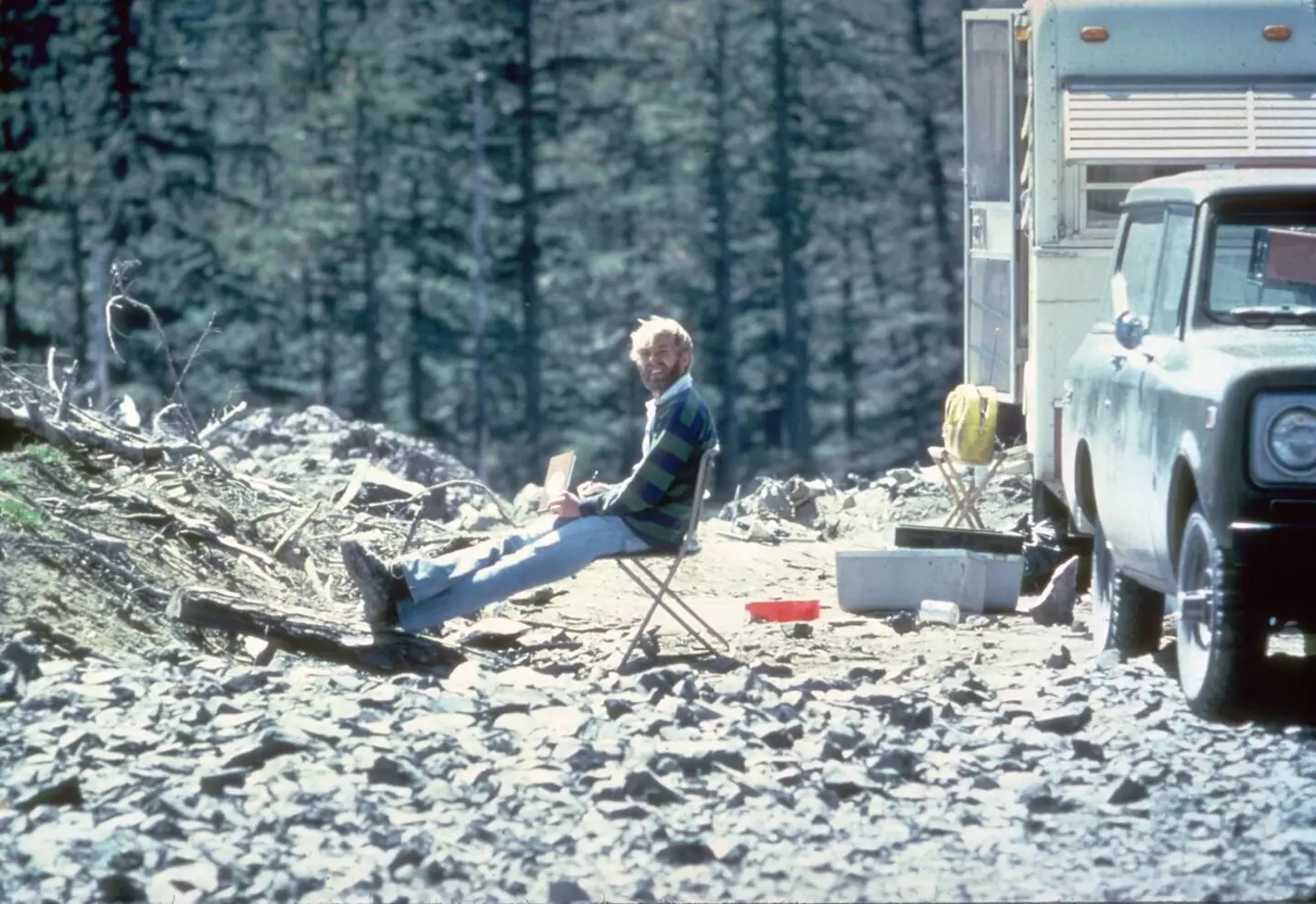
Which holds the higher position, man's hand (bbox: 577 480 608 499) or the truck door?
the truck door

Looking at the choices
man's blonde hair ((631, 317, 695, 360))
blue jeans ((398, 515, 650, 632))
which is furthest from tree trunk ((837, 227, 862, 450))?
blue jeans ((398, 515, 650, 632))

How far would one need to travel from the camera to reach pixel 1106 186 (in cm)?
1059

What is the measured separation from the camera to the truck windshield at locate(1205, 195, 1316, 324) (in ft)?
24.0

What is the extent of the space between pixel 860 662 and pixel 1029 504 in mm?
5431

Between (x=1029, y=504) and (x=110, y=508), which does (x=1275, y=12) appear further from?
(x=110, y=508)

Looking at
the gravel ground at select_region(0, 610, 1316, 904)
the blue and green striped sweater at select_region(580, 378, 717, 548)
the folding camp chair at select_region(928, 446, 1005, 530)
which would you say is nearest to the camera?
the gravel ground at select_region(0, 610, 1316, 904)

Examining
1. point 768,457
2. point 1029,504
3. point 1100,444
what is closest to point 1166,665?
point 1100,444

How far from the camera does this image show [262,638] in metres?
8.22

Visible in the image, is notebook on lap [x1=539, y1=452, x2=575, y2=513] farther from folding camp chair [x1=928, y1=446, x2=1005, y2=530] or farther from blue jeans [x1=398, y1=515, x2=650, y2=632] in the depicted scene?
folding camp chair [x1=928, y1=446, x2=1005, y2=530]

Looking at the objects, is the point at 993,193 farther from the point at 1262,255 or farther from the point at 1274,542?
the point at 1274,542

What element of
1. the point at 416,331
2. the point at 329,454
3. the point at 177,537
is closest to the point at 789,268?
the point at 416,331

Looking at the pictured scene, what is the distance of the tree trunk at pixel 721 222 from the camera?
19938 mm

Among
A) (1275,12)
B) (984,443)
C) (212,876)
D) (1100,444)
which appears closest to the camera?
(212,876)

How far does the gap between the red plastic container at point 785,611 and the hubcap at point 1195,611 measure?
2986 mm
